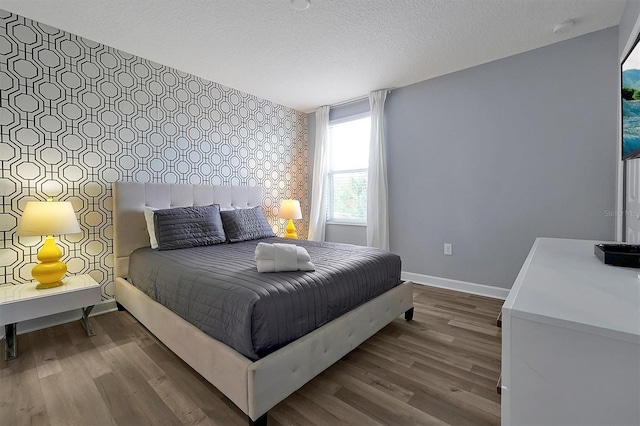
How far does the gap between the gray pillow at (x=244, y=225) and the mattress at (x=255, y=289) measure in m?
0.53

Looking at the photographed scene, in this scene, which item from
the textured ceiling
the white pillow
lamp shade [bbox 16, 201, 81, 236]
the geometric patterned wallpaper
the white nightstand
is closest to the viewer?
the white nightstand

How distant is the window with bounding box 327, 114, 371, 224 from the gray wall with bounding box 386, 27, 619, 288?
0.46 meters

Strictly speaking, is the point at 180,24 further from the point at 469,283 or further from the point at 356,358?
the point at 469,283

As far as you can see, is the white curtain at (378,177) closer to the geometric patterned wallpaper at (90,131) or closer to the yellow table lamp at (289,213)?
the yellow table lamp at (289,213)

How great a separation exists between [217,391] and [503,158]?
10.6ft

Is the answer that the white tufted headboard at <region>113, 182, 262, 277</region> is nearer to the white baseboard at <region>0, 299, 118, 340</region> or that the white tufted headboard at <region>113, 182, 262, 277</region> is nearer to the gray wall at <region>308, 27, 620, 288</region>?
the white baseboard at <region>0, 299, 118, 340</region>

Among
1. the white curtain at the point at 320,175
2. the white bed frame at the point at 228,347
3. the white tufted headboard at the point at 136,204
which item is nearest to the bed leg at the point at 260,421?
the white bed frame at the point at 228,347

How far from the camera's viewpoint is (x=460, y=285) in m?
3.19

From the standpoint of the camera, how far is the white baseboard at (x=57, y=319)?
2215mm

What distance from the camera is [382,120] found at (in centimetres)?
366

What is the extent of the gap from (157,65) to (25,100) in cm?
117

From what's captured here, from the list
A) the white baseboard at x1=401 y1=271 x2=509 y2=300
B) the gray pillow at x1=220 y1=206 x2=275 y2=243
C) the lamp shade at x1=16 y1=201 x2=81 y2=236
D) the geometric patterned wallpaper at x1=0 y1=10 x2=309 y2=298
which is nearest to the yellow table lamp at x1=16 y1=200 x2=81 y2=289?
the lamp shade at x1=16 y1=201 x2=81 y2=236

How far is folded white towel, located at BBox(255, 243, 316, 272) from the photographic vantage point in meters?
1.72

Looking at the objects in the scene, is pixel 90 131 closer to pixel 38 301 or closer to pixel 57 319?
pixel 38 301
